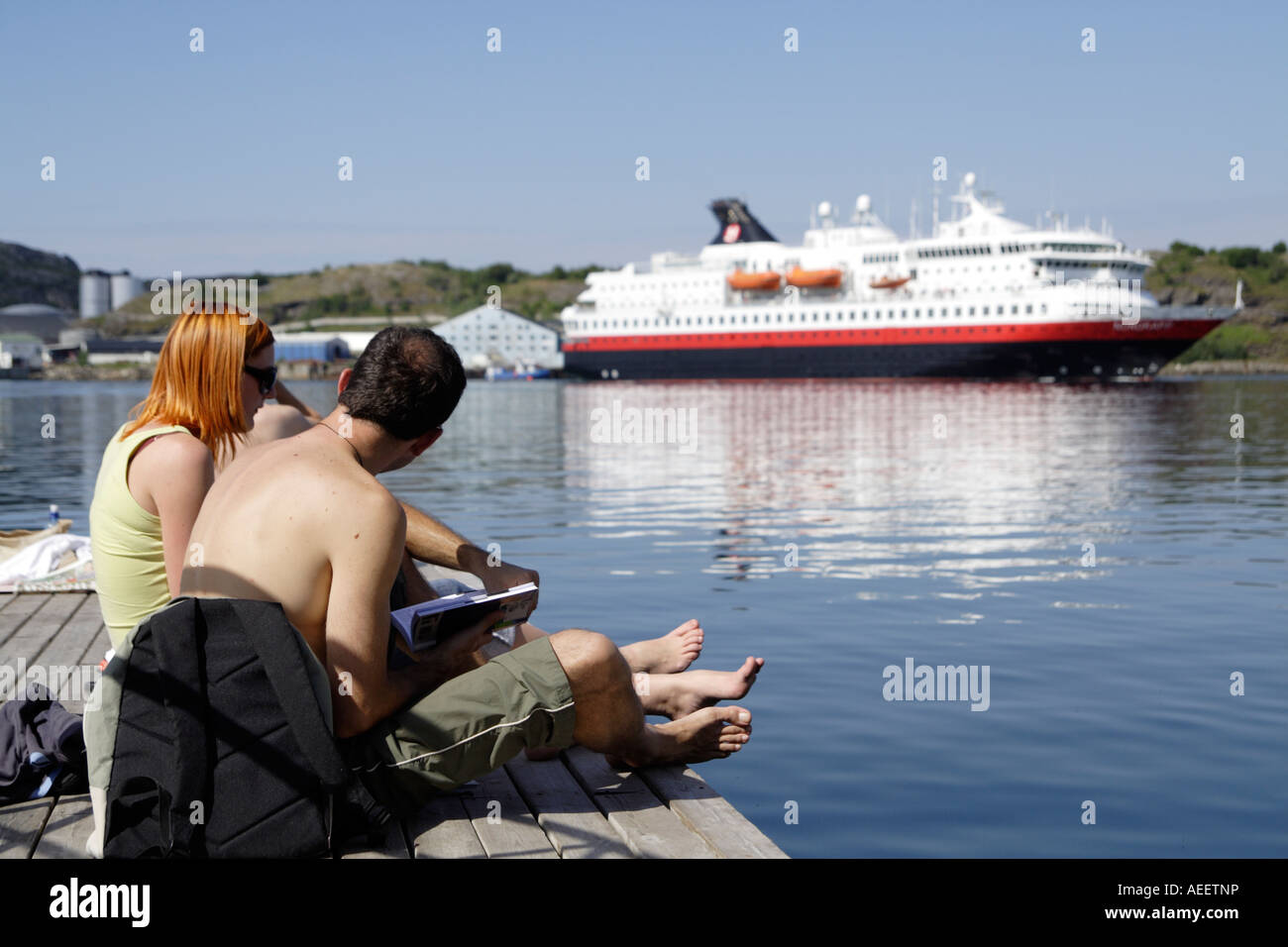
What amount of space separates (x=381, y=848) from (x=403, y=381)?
1041 millimetres

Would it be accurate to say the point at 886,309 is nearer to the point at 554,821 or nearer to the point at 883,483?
the point at 883,483

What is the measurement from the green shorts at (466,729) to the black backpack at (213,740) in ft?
0.70

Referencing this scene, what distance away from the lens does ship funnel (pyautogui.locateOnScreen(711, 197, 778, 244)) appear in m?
64.3

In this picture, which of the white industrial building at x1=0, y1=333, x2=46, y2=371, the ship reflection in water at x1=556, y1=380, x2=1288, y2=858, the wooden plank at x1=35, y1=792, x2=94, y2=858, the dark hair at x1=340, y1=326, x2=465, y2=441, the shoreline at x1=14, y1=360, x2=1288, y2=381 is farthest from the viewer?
the white industrial building at x1=0, y1=333, x2=46, y2=371

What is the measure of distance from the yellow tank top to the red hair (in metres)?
0.05

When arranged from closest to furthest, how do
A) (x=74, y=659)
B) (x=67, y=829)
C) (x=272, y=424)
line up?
1. (x=67, y=829)
2. (x=272, y=424)
3. (x=74, y=659)

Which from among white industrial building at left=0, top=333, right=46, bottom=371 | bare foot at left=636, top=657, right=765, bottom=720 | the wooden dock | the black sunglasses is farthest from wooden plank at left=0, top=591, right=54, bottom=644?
white industrial building at left=0, top=333, right=46, bottom=371

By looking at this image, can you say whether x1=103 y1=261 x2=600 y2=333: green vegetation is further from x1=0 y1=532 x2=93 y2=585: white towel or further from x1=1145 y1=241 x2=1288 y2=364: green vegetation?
x1=0 y1=532 x2=93 y2=585: white towel

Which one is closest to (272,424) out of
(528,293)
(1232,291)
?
(1232,291)

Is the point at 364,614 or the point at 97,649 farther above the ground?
the point at 364,614

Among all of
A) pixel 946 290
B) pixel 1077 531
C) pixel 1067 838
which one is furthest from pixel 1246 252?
pixel 1067 838

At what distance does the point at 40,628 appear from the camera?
5168mm

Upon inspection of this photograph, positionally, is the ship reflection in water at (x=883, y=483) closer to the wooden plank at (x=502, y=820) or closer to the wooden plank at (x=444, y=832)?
the wooden plank at (x=502, y=820)

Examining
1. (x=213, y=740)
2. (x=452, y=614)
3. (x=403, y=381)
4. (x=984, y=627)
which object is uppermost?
(x=403, y=381)
